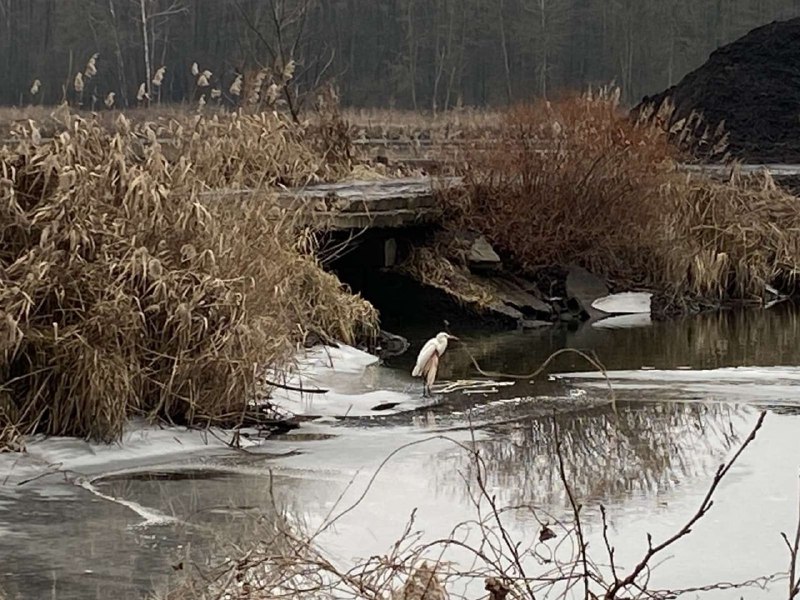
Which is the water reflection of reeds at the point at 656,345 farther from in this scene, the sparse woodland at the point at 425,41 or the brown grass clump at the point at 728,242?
the sparse woodland at the point at 425,41

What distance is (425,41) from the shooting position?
40469 mm

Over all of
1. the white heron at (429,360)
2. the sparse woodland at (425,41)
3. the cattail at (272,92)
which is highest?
the sparse woodland at (425,41)

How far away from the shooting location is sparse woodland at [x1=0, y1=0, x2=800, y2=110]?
3806 centimetres

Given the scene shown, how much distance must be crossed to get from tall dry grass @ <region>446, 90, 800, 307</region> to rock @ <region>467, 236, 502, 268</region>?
1.11 ft

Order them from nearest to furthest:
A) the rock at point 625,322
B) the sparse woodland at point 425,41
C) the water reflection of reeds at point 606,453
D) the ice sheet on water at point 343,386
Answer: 1. the water reflection of reeds at point 606,453
2. the ice sheet on water at point 343,386
3. the rock at point 625,322
4. the sparse woodland at point 425,41

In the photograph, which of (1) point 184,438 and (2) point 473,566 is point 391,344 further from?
(2) point 473,566

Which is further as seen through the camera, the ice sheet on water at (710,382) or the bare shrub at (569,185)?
the bare shrub at (569,185)

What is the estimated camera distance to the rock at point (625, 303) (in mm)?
14320

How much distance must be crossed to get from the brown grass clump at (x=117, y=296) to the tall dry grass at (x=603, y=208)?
6279 mm

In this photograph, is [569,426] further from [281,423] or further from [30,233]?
[30,233]

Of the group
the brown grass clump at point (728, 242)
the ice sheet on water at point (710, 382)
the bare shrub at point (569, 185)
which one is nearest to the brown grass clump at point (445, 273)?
the bare shrub at point (569, 185)

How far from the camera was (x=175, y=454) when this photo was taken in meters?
7.02

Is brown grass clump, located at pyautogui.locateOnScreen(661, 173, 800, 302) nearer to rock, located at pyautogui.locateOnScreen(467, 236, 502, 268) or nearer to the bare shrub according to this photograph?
the bare shrub

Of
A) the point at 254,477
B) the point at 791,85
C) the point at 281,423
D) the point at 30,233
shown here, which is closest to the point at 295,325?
the point at 281,423
